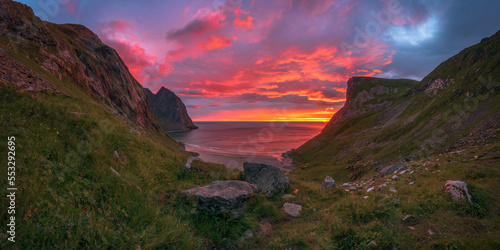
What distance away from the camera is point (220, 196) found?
8.67 m

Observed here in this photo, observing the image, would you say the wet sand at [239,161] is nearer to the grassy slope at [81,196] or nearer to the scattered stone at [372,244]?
the grassy slope at [81,196]

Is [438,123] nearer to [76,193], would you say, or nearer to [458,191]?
[458,191]

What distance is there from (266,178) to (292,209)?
2.88 m

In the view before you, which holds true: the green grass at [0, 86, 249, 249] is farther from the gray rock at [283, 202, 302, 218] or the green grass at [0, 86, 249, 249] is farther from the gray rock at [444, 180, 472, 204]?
the gray rock at [444, 180, 472, 204]

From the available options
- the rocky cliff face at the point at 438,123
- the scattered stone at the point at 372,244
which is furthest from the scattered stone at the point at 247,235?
the rocky cliff face at the point at 438,123

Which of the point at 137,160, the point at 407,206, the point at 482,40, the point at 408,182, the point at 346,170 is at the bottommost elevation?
the point at 346,170

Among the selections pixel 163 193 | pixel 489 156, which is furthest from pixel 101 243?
pixel 489 156

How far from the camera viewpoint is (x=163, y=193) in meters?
8.89

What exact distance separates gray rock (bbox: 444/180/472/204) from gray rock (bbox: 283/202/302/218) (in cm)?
711

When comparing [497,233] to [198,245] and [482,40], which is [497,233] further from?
[482,40]

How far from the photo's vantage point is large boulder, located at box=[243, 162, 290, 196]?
1253cm

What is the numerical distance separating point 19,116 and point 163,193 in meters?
6.84
